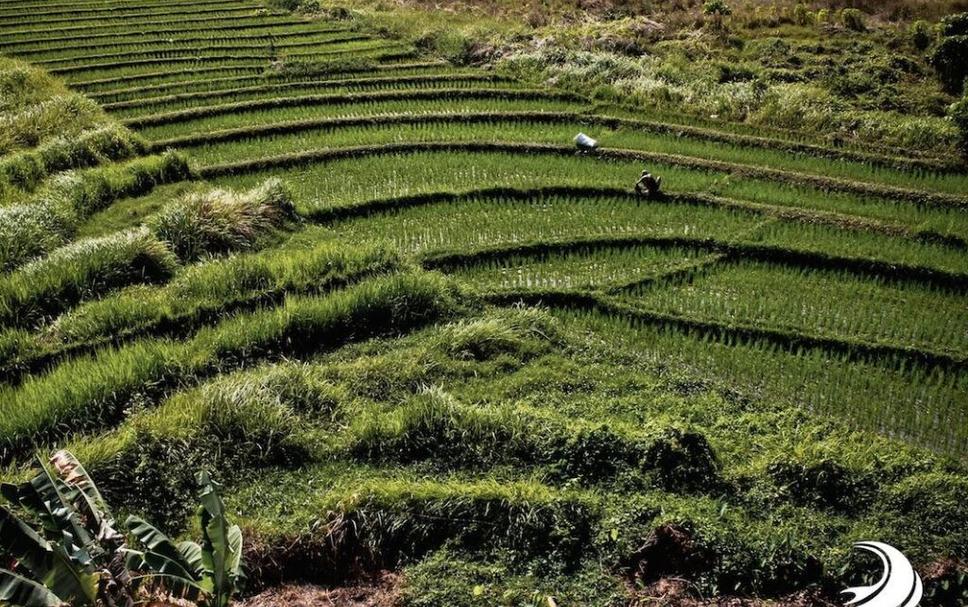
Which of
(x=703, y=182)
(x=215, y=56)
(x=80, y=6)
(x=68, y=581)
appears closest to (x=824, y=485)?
(x=68, y=581)

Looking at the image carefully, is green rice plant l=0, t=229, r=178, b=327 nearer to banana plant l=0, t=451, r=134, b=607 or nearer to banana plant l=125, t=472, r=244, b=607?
banana plant l=0, t=451, r=134, b=607

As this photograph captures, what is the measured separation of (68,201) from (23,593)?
20.8ft

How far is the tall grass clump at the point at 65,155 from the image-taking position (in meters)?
9.52

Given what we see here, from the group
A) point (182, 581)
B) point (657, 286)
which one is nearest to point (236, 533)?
point (182, 581)

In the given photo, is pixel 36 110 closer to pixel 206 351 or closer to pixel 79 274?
pixel 79 274

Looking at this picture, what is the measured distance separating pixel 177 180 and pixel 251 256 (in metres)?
2.72

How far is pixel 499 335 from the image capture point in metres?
6.75

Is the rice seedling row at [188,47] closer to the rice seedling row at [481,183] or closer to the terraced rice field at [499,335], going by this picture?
the terraced rice field at [499,335]

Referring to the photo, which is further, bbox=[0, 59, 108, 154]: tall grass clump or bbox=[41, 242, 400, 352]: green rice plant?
bbox=[0, 59, 108, 154]: tall grass clump

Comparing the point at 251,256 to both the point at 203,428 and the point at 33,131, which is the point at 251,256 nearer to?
the point at 203,428

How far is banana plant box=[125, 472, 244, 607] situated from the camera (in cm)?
378

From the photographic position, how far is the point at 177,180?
32.6 feet

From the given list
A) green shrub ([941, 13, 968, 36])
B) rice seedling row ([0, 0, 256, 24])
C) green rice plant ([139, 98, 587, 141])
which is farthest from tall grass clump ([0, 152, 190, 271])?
green shrub ([941, 13, 968, 36])

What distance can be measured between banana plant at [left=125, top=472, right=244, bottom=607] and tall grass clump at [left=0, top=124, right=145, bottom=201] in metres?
6.70
